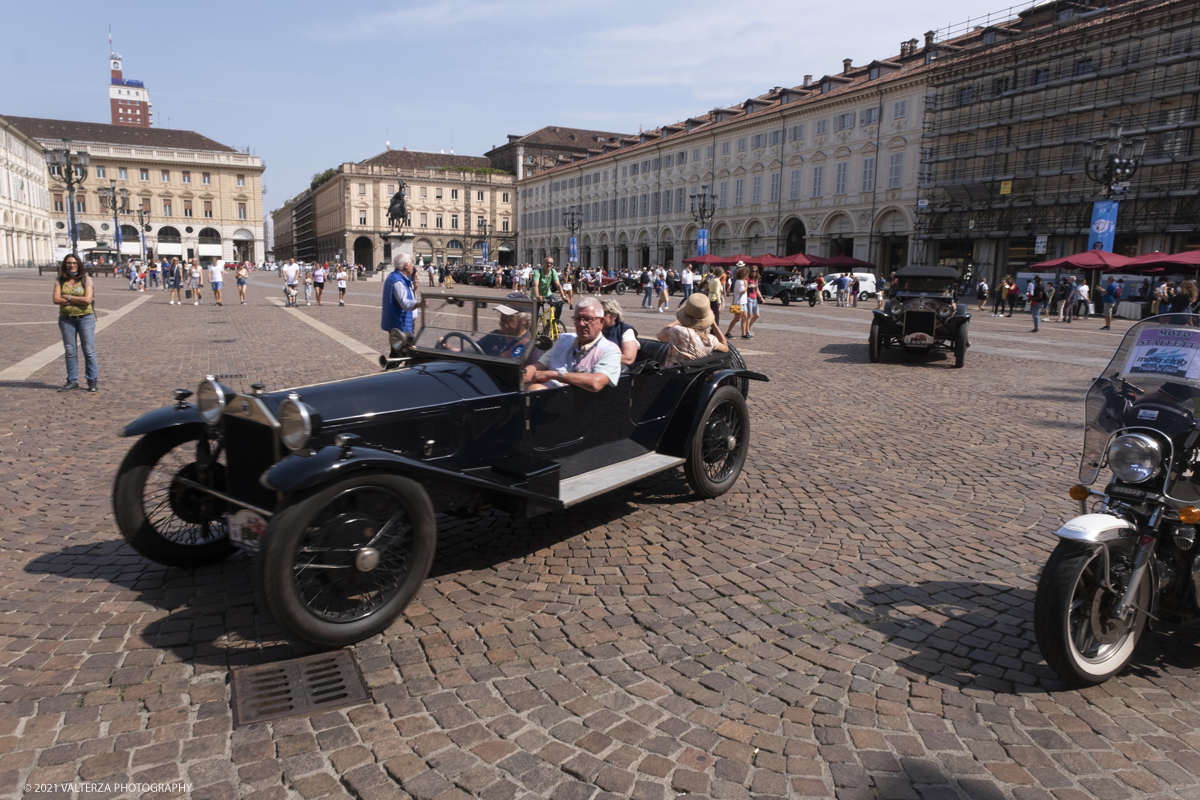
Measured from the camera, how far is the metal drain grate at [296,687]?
294 centimetres

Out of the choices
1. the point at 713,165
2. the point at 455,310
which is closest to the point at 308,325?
the point at 455,310

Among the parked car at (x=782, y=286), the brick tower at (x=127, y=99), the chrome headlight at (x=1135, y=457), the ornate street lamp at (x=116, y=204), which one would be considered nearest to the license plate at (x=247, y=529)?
the chrome headlight at (x=1135, y=457)

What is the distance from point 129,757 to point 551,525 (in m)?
2.73

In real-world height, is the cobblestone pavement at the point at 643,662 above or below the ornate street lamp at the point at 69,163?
below

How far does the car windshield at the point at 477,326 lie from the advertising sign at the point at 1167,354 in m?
2.91

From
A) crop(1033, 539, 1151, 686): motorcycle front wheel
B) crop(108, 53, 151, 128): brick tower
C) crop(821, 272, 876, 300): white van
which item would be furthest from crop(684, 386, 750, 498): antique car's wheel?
crop(108, 53, 151, 128): brick tower

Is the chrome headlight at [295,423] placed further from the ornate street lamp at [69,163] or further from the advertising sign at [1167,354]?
the ornate street lamp at [69,163]

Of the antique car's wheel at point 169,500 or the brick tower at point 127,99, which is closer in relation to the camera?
the antique car's wheel at point 169,500

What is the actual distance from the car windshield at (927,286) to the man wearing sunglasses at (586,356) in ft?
35.3

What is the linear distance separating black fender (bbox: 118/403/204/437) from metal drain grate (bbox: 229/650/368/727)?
142 centimetres

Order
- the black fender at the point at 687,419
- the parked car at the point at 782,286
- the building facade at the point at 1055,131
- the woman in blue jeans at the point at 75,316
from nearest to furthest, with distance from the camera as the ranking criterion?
1. the black fender at the point at 687,419
2. the woman in blue jeans at the point at 75,316
3. the building facade at the point at 1055,131
4. the parked car at the point at 782,286

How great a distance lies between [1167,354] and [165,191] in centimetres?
11351

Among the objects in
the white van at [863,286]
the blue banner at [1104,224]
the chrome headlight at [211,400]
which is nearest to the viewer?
the chrome headlight at [211,400]

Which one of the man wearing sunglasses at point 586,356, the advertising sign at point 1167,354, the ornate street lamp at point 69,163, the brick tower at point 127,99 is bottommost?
the man wearing sunglasses at point 586,356
